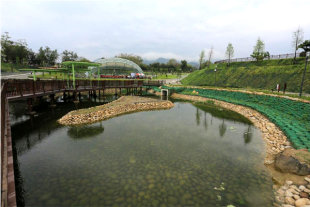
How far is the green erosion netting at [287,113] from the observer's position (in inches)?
417

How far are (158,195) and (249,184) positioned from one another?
14.3ft

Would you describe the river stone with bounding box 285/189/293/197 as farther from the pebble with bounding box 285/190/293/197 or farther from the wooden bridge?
the wooden bridge

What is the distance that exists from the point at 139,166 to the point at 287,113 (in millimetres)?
16929

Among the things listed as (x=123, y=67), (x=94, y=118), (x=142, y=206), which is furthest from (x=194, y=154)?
(x=123, y=67)

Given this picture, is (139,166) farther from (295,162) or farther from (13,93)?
(13,93)

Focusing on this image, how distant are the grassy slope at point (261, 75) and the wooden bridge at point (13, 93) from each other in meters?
18.0

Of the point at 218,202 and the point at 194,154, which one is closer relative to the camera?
the point at 218,202

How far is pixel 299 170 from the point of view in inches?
295

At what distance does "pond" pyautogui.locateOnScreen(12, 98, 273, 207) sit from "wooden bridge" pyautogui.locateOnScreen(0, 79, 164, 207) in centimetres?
124

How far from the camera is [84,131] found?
43.8ft

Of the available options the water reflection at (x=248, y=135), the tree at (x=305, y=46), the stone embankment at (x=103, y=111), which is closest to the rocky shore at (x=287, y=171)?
the water reflection at (x=248, y=135)

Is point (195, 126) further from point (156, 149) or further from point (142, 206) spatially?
point (142, 206)

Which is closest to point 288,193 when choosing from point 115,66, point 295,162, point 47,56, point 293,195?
point 293,195

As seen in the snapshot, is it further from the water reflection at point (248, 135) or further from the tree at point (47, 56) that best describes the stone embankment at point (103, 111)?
the tree at point (47, 56)
